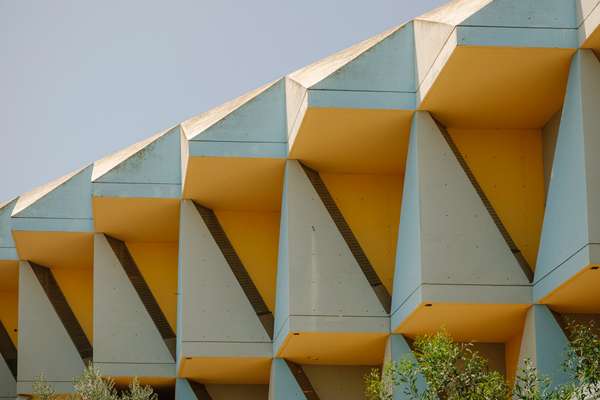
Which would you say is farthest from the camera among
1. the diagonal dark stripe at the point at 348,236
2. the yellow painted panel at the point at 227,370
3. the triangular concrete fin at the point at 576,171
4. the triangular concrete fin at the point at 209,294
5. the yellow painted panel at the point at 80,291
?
the yellow painted panel at the point at 80,291

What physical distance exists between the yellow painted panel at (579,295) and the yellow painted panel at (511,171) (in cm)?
242

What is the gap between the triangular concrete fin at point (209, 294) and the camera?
31516 millimetres

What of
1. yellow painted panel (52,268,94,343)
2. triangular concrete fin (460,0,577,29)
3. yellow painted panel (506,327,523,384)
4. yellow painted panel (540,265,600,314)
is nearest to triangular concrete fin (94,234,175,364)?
yellow painted panel (52,268,94,343)

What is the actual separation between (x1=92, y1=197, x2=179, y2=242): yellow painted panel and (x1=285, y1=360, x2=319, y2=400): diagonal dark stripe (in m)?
4.88

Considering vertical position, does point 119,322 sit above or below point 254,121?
below

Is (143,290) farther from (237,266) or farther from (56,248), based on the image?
(237,266)

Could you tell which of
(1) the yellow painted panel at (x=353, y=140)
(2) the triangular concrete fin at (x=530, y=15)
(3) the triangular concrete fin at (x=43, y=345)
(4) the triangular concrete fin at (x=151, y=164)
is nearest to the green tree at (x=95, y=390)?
(3) the triangular concrete fin at (x=43, y=345)

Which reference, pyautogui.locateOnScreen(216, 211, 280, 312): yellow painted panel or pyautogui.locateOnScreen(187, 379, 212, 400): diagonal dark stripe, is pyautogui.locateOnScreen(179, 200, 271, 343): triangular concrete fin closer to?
pyautogui.locateOnScreen(216, 211, 280, 312): yellow painted panel

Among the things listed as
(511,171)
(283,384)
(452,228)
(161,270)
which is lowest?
(283,384)

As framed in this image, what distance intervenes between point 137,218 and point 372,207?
6.68m

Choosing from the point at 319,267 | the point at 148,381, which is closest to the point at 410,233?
the point at 319,267

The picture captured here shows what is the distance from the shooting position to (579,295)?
23.9m

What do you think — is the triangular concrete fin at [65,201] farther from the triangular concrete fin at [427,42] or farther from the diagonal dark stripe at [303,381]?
the triangular concrete fin at [427,42]

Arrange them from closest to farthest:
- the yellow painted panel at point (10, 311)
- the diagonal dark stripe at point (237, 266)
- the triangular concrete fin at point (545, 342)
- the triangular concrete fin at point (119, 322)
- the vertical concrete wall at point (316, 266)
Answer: the triangular concrete fin at point (545, 342) → the vertical concrete wall at point (316, 266) → the diagonal dark stripe at point (237, 266) → the triangular concrete fin at point (119, 322) → the yellow painted panel at point (10, 311)
